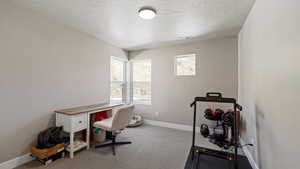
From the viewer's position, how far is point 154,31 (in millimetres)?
2740

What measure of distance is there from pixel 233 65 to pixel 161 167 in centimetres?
277

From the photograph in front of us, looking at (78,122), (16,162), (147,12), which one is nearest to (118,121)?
(78,122)

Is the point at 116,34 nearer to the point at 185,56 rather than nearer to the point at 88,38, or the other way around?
the point at 88,38

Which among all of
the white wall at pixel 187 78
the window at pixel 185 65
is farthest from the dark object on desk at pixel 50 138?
the window at pixel 185 65

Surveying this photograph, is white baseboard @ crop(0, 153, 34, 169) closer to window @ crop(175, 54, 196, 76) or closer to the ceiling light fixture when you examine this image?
the ceiling light fixture

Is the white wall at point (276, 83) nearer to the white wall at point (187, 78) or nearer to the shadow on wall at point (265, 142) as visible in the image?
the shadow on wall at point (265, 142)

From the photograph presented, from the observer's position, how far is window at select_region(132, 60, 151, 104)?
13.5 feet

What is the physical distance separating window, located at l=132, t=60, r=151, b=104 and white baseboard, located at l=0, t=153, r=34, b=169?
2826mm

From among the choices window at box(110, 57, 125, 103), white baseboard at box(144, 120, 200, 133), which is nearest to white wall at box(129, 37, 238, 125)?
white baseboard at box(144, 120, 200, 133)

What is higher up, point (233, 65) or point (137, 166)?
point (233, 65)

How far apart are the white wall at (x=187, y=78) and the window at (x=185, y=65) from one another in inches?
4.8

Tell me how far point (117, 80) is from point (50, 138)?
2360 mm

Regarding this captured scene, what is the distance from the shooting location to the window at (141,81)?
13.5ft

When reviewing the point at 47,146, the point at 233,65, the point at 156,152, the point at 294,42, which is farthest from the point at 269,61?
the point at 47,146
